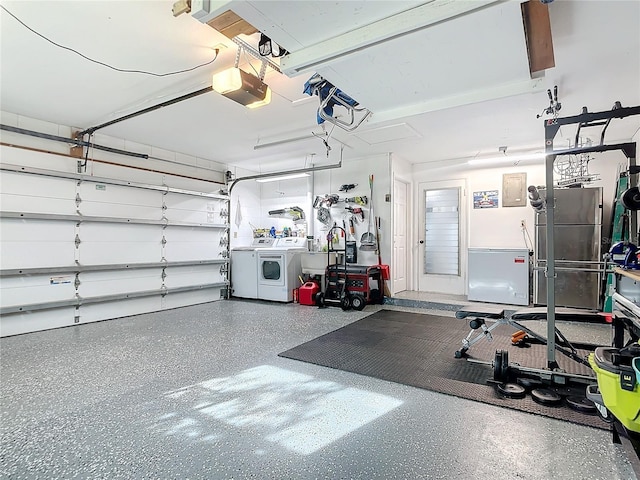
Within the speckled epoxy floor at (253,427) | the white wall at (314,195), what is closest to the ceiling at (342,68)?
the white wall at (314,195)

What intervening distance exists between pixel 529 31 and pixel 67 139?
232 inches

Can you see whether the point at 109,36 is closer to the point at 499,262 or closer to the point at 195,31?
the point at 195,31

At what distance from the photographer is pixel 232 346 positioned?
392 centimetres

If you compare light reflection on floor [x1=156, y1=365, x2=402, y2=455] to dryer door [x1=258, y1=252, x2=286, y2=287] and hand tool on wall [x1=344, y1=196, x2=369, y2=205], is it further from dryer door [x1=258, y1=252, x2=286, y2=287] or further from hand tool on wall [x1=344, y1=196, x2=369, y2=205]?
hand tool on wall [x1=344, y1=196, x2=369, y2=205]

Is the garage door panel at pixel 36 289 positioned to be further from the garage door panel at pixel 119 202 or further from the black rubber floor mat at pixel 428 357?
the black rubber floor mat at pixel 428 357

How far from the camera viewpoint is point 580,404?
2381 mm

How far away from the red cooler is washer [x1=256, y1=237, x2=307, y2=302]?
0.28 meters

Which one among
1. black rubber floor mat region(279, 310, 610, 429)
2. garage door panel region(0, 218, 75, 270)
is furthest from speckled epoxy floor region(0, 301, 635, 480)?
garage door panel region(0, 218, 75, 270)

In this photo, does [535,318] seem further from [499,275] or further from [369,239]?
[369,239]

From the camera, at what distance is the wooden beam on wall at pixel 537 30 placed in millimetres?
1791

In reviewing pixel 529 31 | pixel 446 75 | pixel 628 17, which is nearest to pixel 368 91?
pixel 446 75

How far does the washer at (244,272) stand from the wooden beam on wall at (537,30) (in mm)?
5945

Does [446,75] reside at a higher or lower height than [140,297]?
higher

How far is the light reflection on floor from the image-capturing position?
2.12m
